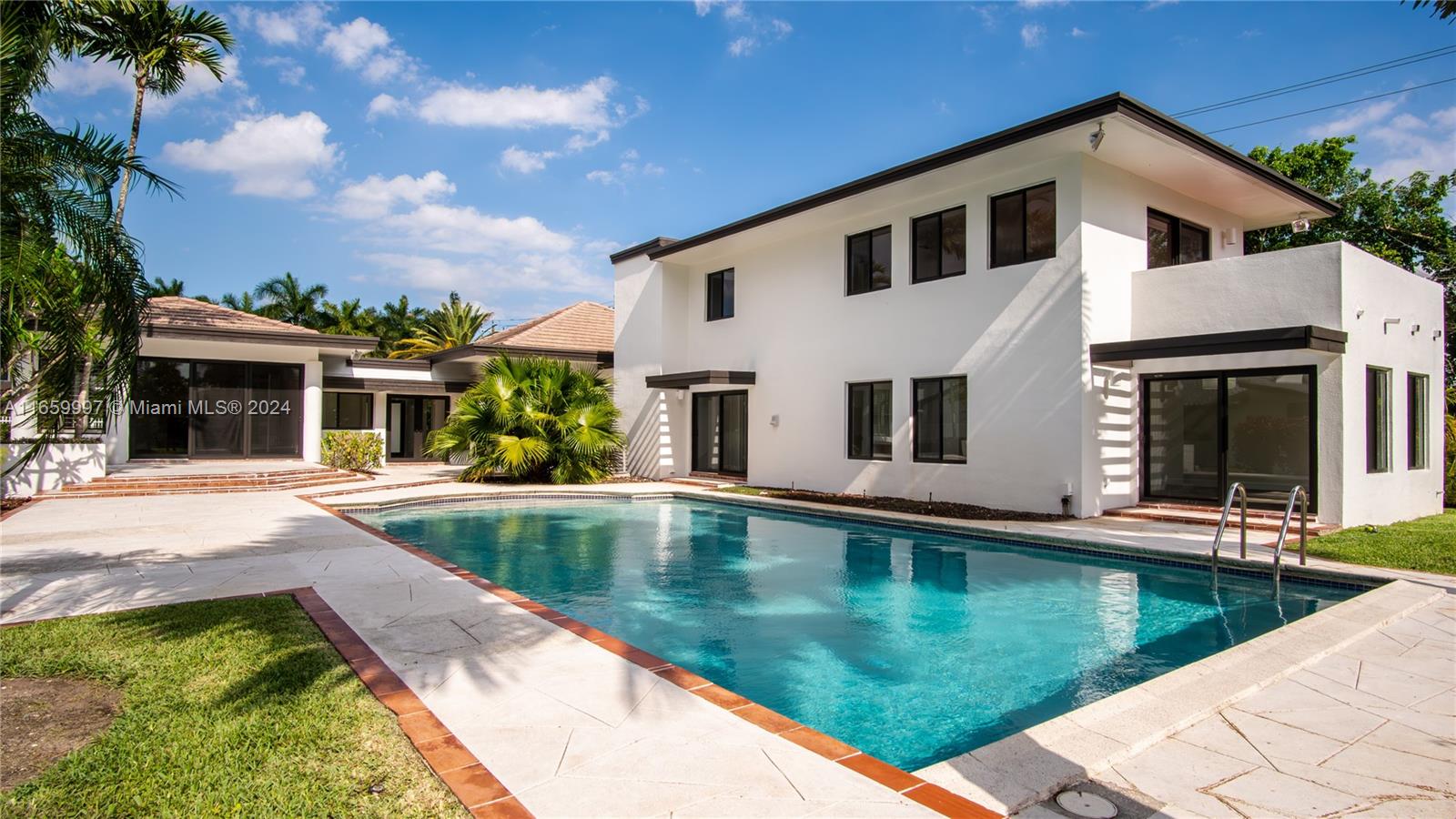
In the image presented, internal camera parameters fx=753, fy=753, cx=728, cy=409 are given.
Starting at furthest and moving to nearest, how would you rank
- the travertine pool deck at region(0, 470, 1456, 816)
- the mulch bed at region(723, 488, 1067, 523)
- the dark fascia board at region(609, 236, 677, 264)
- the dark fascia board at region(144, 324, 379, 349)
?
1. the dark fascia board at region(609, 236, 677, 264)
2. the dark fascia board at region(144, 324, 379, 349)
3. the mulch bed at region(723, 488, 1067, 523)
4. the travertine pool deck at region(0, 470, 1456, 816)

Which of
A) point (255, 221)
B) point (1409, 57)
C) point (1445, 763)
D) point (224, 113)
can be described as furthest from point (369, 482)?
point (1409, 57)

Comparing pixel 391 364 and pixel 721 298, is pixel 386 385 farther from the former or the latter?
pixel 721 298

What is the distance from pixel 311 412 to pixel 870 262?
16.2 meters

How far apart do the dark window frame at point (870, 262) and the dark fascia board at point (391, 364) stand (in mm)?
15871

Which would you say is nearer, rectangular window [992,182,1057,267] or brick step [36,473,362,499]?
rectangular window [992,182,1057,267]

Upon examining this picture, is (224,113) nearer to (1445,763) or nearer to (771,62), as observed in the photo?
(771,62)

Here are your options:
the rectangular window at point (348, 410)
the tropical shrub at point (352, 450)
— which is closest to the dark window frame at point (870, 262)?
the tropical shrub at point (352, 450)

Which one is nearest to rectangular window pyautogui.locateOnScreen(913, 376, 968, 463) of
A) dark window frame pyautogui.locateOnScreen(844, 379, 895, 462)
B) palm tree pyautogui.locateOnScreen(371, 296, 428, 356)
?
dark window frame pyautogui.locateOnScreen(844, 379, 895, 462)

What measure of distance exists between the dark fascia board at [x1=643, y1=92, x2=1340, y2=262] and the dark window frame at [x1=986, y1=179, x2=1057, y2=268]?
4.47 feet

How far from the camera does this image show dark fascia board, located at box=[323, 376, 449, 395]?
76.5 ft

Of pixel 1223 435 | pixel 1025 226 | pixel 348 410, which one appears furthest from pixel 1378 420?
pixel 348 410

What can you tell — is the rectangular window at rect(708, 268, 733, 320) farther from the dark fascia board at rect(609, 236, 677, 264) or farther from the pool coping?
the pool coping

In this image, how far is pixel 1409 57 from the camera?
59.8 ft

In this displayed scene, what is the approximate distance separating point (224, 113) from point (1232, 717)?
66.5 ft
